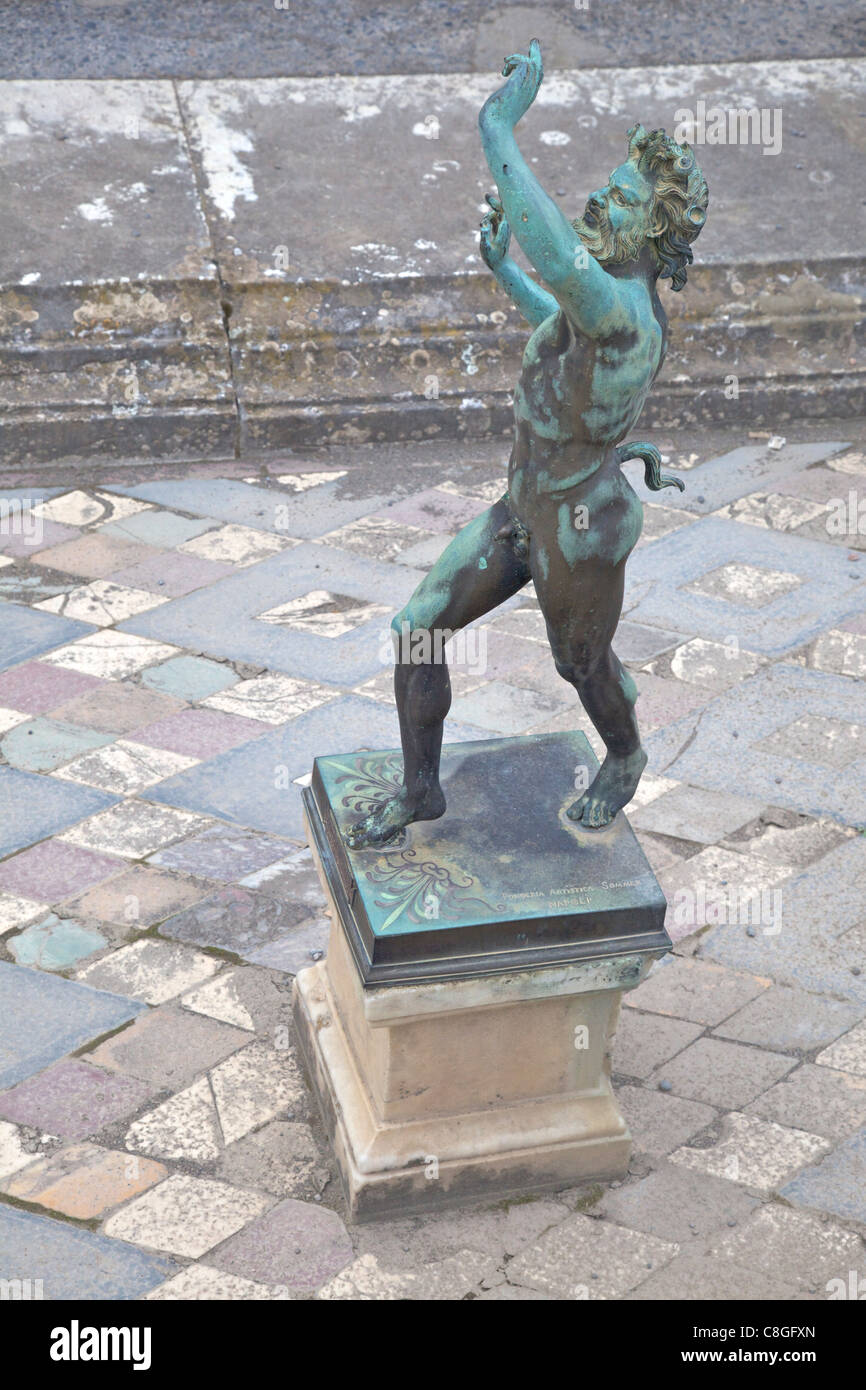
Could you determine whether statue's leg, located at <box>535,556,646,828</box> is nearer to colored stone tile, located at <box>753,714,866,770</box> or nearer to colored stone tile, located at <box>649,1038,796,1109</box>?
colored stone tile, located at <box>649,1038,796,1109</box>

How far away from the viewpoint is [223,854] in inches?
155

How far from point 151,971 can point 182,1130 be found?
49 cm

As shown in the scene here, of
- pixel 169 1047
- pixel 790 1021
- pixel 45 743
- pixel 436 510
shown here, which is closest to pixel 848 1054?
pixel 790 1021

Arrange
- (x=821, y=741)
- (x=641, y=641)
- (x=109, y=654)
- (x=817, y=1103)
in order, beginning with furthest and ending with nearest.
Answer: (x=641, y=641) < (x=109, y=654) < (x=821, y=741) < (x=817, y=1103)

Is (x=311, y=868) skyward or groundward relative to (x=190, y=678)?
groundward

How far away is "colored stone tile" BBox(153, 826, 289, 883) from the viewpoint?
12.8 ft

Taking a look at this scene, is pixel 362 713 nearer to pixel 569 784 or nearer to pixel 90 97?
pixel 569 784

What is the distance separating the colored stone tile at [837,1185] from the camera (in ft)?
10.1

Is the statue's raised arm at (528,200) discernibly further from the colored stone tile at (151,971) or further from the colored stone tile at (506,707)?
the colored stone tile at (506,707)

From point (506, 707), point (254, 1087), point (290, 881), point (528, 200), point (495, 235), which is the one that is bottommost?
point (254, 1087)

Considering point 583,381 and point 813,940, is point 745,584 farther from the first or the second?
point 583,381

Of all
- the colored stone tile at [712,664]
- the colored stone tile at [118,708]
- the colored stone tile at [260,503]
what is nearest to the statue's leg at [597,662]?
the colored stone tile at [712,664]

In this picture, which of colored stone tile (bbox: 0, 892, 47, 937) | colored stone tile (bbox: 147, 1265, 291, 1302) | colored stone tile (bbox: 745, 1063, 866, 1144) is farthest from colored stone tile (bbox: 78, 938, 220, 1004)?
colored stone tile (bbox: 745, 1063, 866, 1144)

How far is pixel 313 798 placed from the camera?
10.6ft
